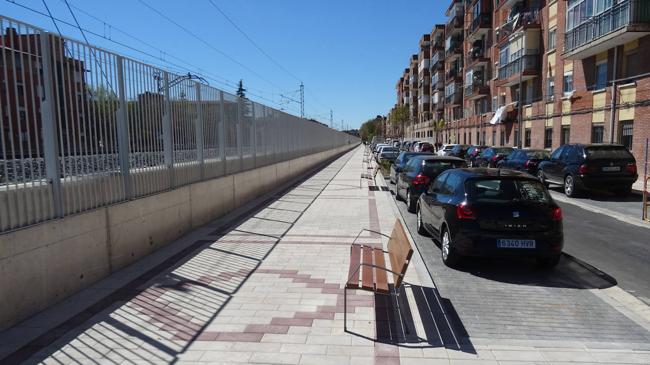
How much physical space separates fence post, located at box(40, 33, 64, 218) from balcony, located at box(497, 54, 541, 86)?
33001 millimetres

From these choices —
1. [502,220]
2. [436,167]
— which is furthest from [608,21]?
[502,220]

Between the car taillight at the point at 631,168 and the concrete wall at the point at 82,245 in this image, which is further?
the car taillight at the point at 631,168

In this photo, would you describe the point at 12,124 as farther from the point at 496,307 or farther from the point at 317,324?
the point at 496,307

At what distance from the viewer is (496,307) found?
16.1ft

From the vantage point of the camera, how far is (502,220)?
5961mm

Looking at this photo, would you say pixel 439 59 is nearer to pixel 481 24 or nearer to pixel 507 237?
pixel 481 24

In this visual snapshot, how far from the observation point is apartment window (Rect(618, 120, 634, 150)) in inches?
810

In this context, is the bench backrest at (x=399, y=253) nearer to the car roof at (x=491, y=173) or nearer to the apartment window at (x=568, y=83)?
the car roof at (x=491, y=173)

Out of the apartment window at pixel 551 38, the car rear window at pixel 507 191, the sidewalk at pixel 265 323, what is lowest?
the sidewalk at pixel 265 323

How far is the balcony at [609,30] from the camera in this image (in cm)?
1920

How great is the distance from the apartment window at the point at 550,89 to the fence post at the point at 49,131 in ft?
99.3

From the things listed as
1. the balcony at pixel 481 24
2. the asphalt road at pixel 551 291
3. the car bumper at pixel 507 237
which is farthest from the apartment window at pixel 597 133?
the balcony at pixel 481 24

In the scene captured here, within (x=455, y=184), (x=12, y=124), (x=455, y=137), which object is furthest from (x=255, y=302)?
(x=455, y=137)

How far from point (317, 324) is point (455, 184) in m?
3.45
